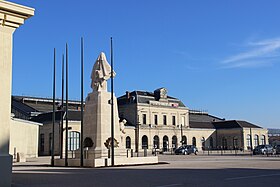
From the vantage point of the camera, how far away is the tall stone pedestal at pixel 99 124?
2700cm

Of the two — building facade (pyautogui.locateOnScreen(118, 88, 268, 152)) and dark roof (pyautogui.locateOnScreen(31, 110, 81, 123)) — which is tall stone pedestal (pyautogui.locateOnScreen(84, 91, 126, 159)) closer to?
dark roof (pyautogui.locateOnScreen(31, 110, 81, 123))

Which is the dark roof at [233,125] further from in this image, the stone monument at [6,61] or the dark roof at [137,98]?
the stone monument at [6,61]

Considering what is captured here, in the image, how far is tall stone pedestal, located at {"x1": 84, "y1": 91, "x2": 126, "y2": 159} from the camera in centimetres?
2700

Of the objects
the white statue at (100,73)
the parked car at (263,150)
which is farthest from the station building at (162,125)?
the white statue at (100,73)

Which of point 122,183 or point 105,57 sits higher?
point 105,57

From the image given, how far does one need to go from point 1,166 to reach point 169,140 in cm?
7760

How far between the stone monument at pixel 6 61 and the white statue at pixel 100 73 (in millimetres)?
14622

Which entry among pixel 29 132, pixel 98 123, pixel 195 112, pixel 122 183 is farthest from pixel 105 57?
pixel 195 112

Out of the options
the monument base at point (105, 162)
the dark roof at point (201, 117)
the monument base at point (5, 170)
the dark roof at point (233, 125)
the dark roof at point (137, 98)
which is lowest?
the monument base at point (105, 162)

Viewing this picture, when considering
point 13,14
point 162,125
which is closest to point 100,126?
point 13,14

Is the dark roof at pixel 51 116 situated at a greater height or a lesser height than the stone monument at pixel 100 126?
greater

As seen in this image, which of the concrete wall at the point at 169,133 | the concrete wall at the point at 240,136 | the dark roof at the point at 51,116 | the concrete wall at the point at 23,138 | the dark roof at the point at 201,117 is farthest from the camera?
the dark roof at the point at 201,117

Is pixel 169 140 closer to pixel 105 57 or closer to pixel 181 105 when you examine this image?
pixel 181 105

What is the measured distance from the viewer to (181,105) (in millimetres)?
95750
